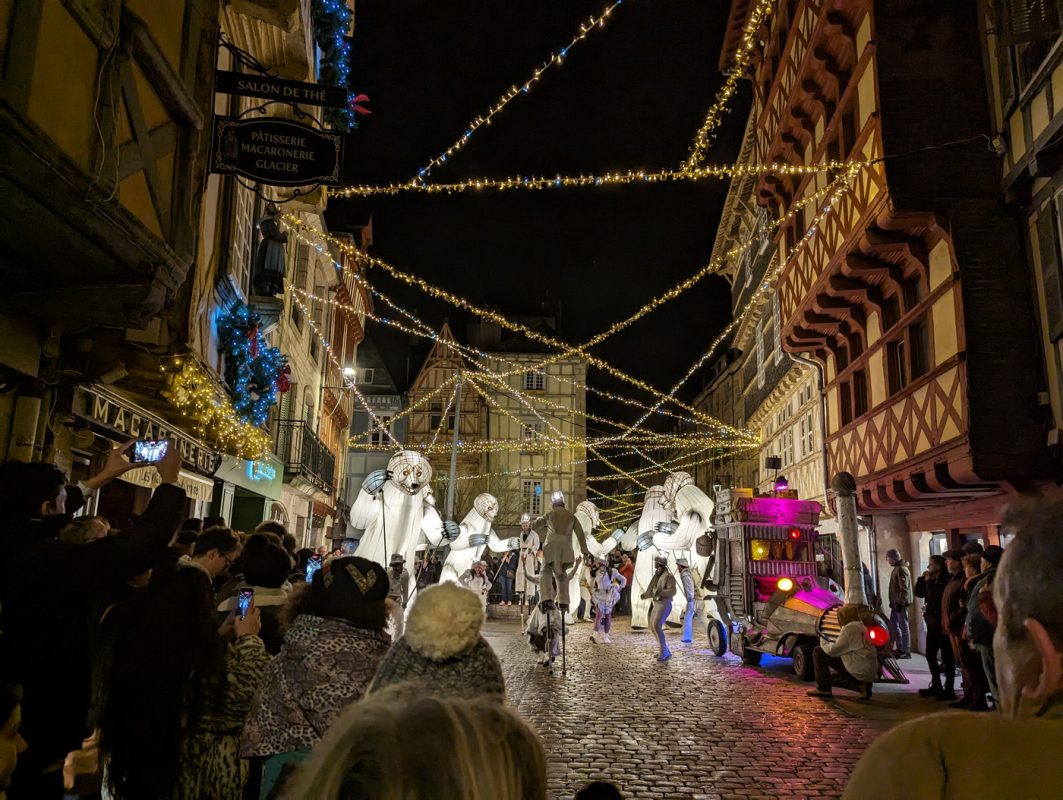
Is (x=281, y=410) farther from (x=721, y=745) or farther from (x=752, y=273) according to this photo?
(x=752, y=273)

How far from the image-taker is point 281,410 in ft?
73.6

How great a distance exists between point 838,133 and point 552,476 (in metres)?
41.4

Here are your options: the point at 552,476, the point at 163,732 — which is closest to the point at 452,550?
the point at 163,732

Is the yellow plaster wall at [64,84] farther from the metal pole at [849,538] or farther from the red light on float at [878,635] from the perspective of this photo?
the metal pole at [849,538]

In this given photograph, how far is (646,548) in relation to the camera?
2097 cm

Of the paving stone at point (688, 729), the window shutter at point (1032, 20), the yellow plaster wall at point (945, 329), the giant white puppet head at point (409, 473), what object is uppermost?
the window shutter at point (1032, 20)

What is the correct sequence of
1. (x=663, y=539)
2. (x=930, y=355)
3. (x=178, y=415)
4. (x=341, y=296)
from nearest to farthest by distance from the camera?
(x=178, y=415), (x=930, y=355), (x=663, y=539), (x=341, y=296)

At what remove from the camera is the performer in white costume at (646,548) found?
812 inches

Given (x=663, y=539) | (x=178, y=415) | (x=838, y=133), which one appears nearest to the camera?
(x=178, y=415)

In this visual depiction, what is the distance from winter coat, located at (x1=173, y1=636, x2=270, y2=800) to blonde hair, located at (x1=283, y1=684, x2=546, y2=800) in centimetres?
250

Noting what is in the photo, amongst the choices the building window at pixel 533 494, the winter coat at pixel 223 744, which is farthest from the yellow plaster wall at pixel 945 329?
the building window at pixel 533 494

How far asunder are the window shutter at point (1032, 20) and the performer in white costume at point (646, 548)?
1250 centimetres

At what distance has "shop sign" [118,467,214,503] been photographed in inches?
424

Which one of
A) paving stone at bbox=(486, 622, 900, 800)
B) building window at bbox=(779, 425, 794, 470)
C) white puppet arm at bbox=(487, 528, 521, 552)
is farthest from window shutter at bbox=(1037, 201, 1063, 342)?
building window at bbox=(779, 425, 794, 470)
